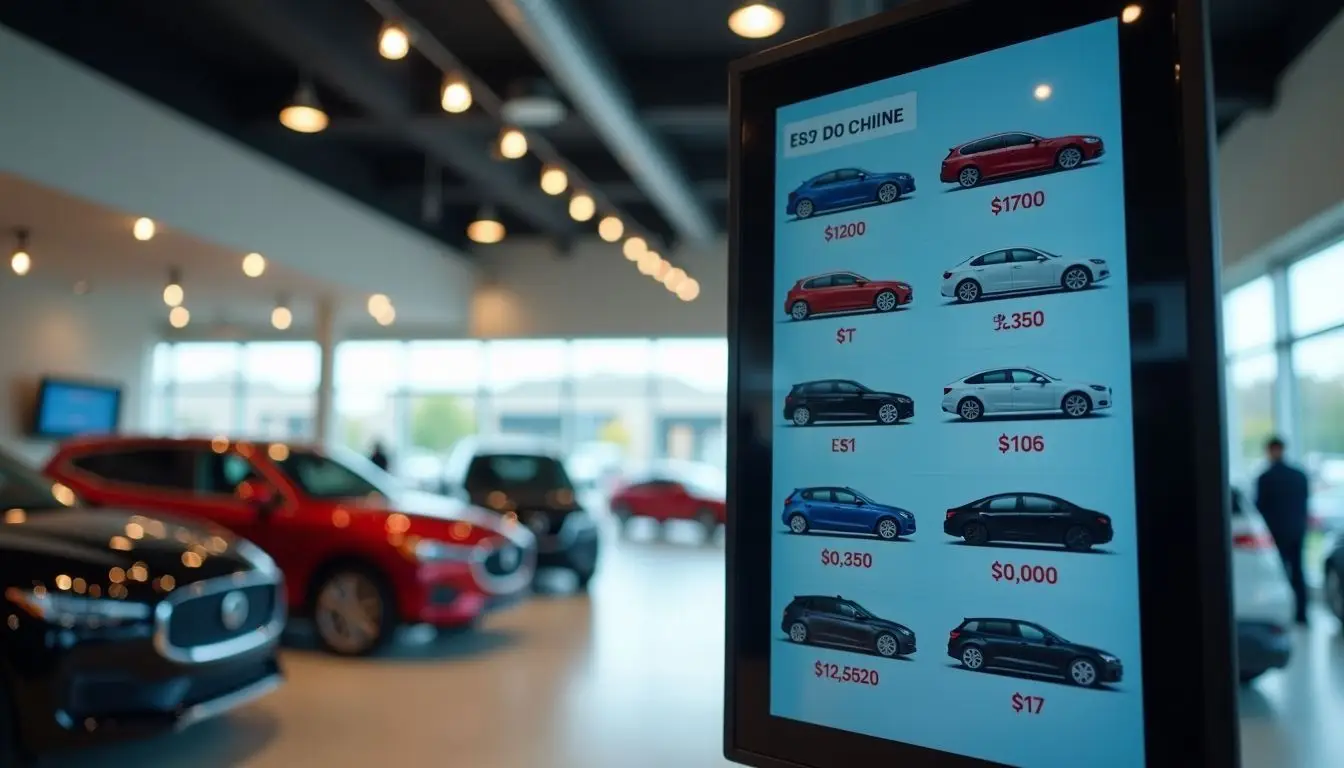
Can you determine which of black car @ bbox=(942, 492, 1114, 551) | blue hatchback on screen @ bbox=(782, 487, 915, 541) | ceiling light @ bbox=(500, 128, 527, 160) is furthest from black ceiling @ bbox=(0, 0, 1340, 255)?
black car @ bbox=(942, 492, 1114, 551)

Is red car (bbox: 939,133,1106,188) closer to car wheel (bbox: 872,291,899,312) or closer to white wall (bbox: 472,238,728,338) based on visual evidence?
car wheel (bbox: 872,291,899,312)

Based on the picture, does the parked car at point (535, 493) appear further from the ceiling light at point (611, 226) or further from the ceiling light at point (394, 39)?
the ceiling light at point (394, 39)

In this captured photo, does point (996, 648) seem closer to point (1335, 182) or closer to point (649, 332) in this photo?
point (1335, 182)

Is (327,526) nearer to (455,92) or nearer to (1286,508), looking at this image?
(455,92)

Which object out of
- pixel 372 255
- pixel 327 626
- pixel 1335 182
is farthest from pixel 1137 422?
pixel 372 255

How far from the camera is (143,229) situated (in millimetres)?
9094

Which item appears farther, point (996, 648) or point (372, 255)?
point (372, 255)

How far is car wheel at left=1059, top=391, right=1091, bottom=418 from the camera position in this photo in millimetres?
1371

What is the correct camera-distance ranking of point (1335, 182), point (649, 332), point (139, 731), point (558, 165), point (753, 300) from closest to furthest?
point (753, 300)
point (139, 731)
point (1335, 182)
point (558, 165)
point (649, 332)

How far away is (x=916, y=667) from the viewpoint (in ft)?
5.04

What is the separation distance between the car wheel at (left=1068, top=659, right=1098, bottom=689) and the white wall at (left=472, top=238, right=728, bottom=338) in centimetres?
1443

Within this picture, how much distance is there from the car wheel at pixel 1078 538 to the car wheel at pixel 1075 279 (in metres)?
0.36

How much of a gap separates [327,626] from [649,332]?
9.98 metres

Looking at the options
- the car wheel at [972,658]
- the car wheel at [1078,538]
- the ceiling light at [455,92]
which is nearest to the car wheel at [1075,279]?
the car wheel at [1078,538]
